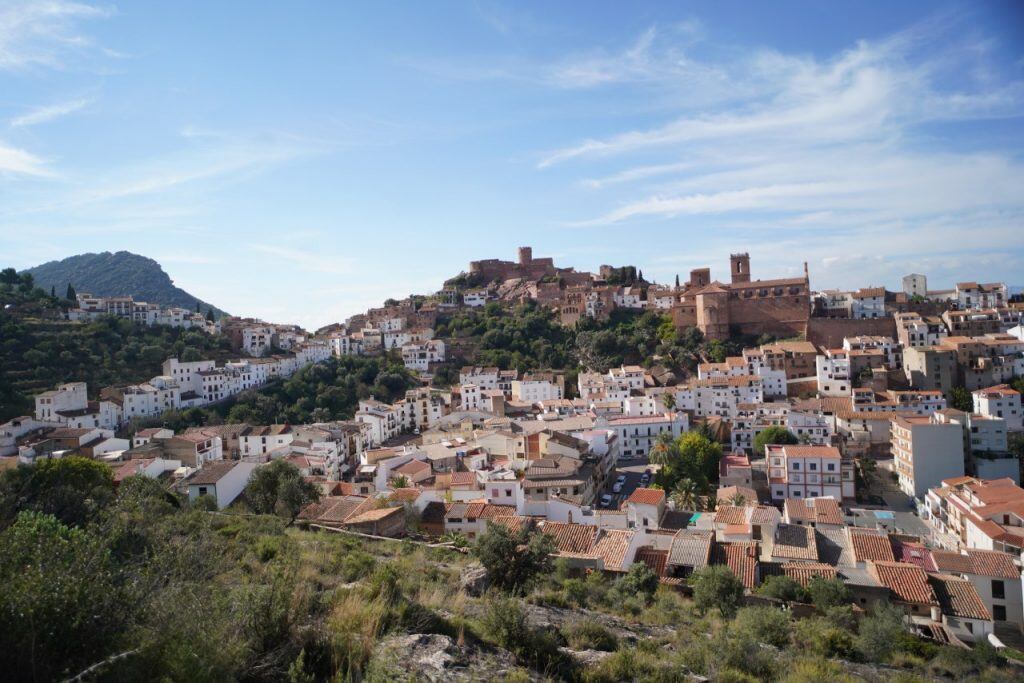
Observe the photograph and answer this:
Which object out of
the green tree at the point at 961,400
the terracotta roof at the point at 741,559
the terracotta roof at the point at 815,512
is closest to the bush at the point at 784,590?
the terracotta roof at the point at 741,559

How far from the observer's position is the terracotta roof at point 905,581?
10719mm

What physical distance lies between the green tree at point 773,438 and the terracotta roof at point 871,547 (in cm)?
1179

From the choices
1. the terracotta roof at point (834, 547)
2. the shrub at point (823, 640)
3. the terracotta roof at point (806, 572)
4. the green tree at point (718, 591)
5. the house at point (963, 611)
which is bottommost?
the house at point (963, 611)

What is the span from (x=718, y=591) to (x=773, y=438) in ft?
60.1

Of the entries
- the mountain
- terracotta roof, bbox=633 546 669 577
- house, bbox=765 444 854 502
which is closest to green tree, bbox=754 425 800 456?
house, bbox=765 444 854 502

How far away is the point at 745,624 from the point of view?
21.8ft

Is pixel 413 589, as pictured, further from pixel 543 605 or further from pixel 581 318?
pixel 581 318

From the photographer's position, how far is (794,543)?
13.0 metres

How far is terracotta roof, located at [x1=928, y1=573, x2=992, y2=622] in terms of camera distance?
10.8 m

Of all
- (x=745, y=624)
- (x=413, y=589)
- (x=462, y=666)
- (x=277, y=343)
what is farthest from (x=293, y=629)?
(x=277, y=343)

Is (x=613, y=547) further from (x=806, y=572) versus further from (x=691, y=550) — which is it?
→ (x=806, y=572)

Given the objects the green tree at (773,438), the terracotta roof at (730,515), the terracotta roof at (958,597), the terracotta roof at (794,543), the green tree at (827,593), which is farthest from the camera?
the green tree at (773,438)

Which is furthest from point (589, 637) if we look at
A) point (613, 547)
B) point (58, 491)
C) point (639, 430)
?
point (639, 430)

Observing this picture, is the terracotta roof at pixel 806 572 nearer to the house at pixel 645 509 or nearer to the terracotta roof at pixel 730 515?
the terracotta roof at pixel 730 515
